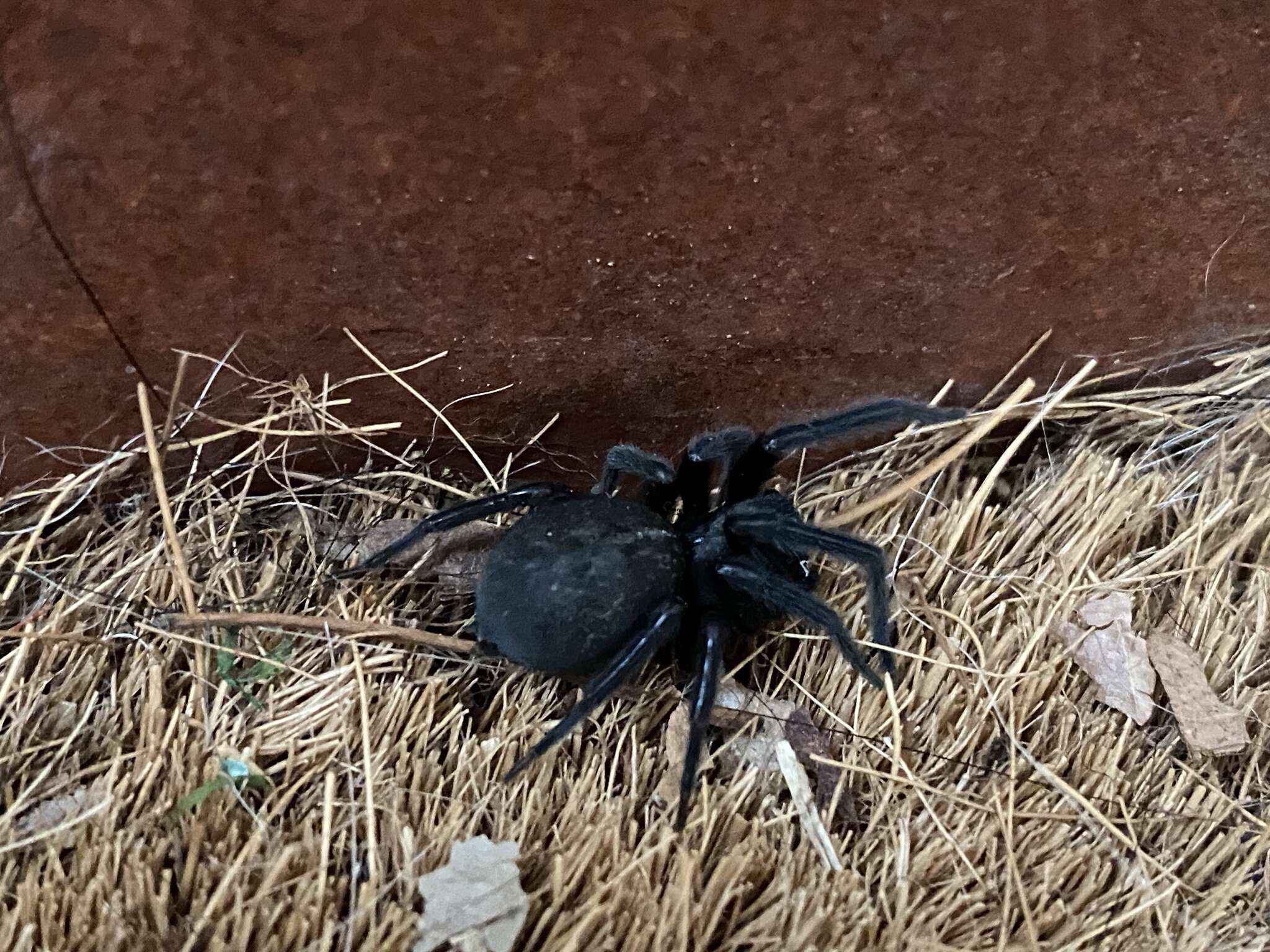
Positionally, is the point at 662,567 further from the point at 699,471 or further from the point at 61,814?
the point at 61,814

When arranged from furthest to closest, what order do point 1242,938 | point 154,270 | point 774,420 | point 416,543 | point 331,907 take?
point 774,420 → point 416,543 → point 154,270 → point 1242,938 → point 331,907

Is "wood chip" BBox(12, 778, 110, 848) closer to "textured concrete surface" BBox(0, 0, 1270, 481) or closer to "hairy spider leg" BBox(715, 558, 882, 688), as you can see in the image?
"textured concrete surface" BBox(0, 0, 1270, 481)

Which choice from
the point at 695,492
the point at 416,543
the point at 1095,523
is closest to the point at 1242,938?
the point at 1095,523

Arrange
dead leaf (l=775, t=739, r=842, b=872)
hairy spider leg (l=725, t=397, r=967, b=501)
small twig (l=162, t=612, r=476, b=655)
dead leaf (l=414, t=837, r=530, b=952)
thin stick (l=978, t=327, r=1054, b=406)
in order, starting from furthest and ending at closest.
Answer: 1. thin stick (l=978, t=327, r=1054, b=406)
2. hairy spider leg (l=725, t=397, r=967, b=501)
3. small twig (l=162, t=612, r=476, b=655)
4. dead leaf (l=775, t=739, r=842, b=872)
5. dead leaf (l=414, t=837, r=530, b=952)

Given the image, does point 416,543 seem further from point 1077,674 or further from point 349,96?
point 1077,674

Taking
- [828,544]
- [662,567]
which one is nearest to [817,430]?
[828,544]

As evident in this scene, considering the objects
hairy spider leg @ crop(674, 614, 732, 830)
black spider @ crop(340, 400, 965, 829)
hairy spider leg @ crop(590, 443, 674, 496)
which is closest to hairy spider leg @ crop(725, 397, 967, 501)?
black spider @ crop(340, 400, 965, 829)

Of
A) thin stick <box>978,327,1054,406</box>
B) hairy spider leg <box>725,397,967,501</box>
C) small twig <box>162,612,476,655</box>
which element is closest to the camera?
small twig <box>162,612,476,655</box>
